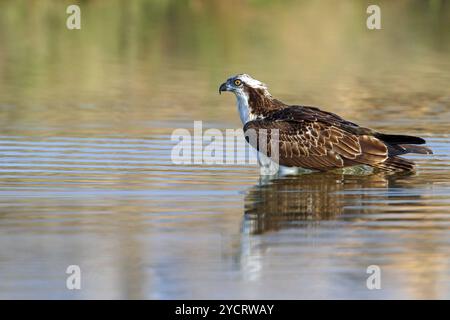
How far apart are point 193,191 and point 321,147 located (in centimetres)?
235

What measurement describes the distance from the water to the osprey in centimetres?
23

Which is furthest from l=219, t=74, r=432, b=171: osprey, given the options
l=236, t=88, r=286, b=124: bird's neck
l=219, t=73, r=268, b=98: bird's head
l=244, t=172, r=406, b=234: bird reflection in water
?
l=219, t=73, r=268, b=98: bird's head

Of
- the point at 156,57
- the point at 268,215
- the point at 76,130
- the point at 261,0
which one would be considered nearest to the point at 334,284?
the point at 268,215

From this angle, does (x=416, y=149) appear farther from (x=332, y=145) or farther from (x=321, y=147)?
(x=321, y=147)

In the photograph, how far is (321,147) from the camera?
1675 centimetres

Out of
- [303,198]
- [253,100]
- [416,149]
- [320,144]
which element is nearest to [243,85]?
[253,100]

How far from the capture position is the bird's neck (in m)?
17.6

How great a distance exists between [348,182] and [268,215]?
2618 millimetres

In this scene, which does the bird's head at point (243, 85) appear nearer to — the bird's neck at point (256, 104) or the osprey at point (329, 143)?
the bird's neck at point (256, 104)

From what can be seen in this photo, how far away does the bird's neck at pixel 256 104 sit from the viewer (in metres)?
17.6

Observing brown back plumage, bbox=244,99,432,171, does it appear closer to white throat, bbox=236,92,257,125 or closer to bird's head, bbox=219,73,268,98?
white throat, bbox=236,92,257,125
